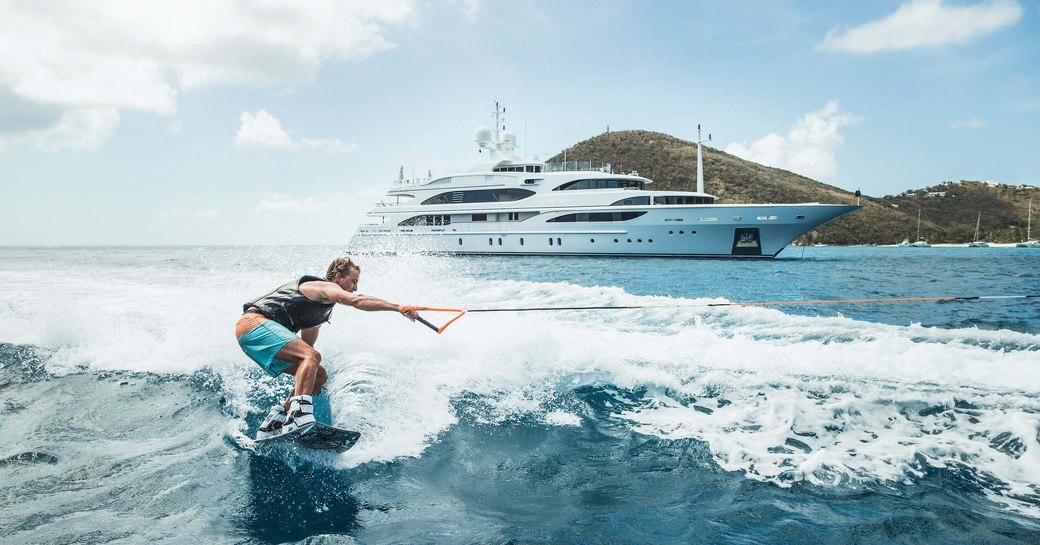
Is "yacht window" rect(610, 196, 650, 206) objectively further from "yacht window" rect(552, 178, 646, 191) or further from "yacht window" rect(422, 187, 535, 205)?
"yacht window" rect(422, 187, 535, 205)

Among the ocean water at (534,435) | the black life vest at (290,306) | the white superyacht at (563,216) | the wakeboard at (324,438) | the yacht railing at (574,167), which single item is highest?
the yacht railing at (574,167)

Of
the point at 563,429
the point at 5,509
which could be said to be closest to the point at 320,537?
the point at 5,509

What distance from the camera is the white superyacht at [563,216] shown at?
94.8 ft

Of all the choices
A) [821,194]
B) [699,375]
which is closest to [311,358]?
[699,375]

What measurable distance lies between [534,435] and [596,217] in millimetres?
28298

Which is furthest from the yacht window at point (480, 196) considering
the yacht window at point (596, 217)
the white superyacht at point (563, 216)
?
the yacht window at point (596, 217)

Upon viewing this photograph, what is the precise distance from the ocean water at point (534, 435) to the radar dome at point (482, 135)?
35.3 m

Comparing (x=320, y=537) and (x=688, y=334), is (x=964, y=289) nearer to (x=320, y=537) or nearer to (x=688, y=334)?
(x=688, y=334)

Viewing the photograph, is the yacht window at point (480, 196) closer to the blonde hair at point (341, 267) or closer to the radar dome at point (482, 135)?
the radar dome at point (482, 135)

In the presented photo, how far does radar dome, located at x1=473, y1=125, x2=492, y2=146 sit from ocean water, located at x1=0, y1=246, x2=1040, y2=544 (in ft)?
116

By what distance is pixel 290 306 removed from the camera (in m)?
4.21

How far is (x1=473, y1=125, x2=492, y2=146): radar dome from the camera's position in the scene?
42.1 meters

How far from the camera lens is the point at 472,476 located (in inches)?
151

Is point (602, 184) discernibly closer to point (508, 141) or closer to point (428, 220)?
point (508, 141)
